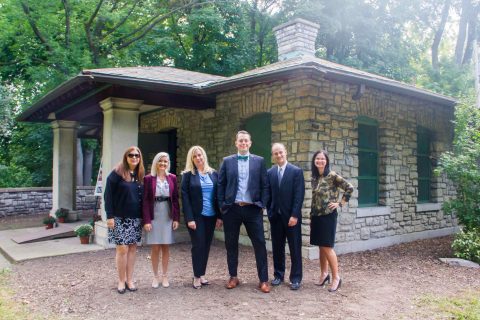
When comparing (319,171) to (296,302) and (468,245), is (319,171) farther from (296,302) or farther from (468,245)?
A: (468,245)

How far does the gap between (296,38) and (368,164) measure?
9.89 ft

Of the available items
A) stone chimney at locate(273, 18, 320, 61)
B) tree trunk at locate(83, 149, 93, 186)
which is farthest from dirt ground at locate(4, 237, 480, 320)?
tree trunk at locate(83, 149, 93, 186)

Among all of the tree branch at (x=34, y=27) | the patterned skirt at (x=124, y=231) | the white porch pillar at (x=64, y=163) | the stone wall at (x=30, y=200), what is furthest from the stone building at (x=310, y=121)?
the stone wall at (x=30, y=200)

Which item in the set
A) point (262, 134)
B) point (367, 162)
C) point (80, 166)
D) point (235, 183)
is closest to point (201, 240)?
point (235, 183)

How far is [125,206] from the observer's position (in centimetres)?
447

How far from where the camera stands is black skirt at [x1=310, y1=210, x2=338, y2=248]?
Result: 184 inches

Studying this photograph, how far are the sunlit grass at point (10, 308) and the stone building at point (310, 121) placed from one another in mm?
2779

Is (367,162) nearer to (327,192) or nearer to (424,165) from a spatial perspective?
(424,165)

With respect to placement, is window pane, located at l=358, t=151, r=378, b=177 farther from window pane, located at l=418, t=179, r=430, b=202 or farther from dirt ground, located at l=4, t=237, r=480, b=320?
window pane, located at l=418, t=179, r=430, b=202

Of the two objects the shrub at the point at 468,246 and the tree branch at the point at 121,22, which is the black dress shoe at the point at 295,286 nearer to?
the shrub at the point at 468,246

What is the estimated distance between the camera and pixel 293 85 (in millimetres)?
6645

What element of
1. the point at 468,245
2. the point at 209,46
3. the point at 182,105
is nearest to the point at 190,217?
the point at 182,105

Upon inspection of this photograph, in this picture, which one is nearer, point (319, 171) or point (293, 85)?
point (319, 171)

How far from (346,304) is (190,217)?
1.92 metres
